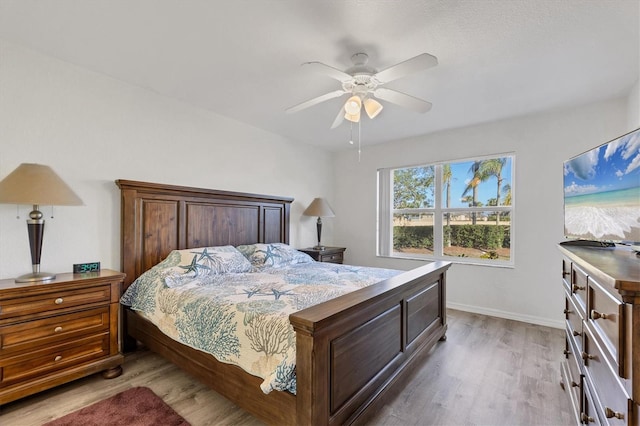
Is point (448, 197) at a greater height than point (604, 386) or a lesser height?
greater

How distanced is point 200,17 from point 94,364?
2479 millimetres

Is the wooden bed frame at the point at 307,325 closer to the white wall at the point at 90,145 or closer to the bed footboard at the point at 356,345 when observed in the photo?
the bed footboard at the point at 356,345

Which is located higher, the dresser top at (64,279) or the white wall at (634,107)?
the white wall at (634,107)

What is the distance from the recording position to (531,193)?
3439 mm

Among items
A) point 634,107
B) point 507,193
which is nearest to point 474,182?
point 507,193

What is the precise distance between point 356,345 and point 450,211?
3.08m

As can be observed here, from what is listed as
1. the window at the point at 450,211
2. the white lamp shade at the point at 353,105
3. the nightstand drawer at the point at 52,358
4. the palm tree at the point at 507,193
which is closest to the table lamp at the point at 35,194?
the nightstand drawer at the point at 52,358

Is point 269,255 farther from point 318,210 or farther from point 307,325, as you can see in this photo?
point 307,325

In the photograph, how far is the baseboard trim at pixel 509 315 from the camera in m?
3.30

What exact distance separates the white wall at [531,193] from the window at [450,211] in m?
0.17

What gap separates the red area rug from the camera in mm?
1730

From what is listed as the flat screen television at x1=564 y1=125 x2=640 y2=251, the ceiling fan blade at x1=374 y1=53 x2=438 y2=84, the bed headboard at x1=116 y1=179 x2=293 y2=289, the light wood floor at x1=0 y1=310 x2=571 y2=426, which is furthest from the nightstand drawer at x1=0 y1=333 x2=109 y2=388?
the flat screen television at x1=564 y1=125 x2=640 y2=251

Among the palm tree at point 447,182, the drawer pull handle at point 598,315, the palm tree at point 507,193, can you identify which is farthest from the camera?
the palm tree at point 447,182

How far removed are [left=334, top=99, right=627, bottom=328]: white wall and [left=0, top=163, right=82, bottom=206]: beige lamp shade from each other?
4012mm
